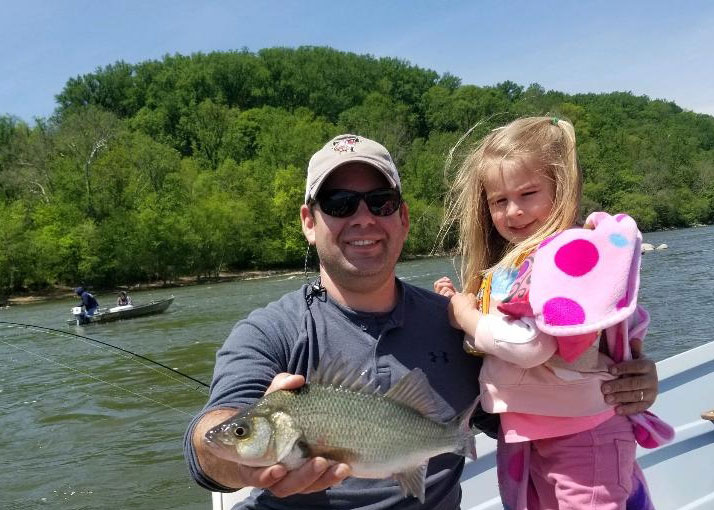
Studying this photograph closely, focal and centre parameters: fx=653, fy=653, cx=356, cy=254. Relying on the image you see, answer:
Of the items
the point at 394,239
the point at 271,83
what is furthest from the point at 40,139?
the point at 394,239

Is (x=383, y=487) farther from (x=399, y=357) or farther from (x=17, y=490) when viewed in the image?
(x=17, y=490)

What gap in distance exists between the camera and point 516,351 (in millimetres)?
2182

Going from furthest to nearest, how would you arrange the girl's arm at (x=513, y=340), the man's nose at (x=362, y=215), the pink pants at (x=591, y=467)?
the man's nose at (x=362, y=215) < the pink pants at (x=591, y=467) < the girl's arm at (x=513, y=340)

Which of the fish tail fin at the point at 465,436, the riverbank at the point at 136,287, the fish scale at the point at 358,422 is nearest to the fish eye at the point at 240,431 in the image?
the fish scale at the point at 358,422

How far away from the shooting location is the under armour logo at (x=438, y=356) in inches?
98.8

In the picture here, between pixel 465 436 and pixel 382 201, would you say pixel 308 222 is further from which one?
pixel 465 436

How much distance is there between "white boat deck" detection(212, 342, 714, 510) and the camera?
365cm

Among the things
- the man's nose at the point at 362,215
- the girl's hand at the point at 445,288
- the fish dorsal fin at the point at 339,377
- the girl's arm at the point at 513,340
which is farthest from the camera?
the girl's hand at the point at 445,288

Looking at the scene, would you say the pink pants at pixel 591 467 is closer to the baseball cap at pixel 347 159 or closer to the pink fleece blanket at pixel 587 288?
the pink fleece blanket at pixel 587 288

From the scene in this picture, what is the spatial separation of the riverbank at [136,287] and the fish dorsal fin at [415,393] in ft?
143

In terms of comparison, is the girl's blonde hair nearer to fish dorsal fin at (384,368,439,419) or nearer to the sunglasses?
the sunglasses

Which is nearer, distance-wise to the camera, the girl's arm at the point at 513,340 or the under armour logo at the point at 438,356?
the girl's arm at the point at 513,340

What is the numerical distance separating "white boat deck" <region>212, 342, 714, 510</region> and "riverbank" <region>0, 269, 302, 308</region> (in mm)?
42372

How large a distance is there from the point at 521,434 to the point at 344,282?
86 centimetres
